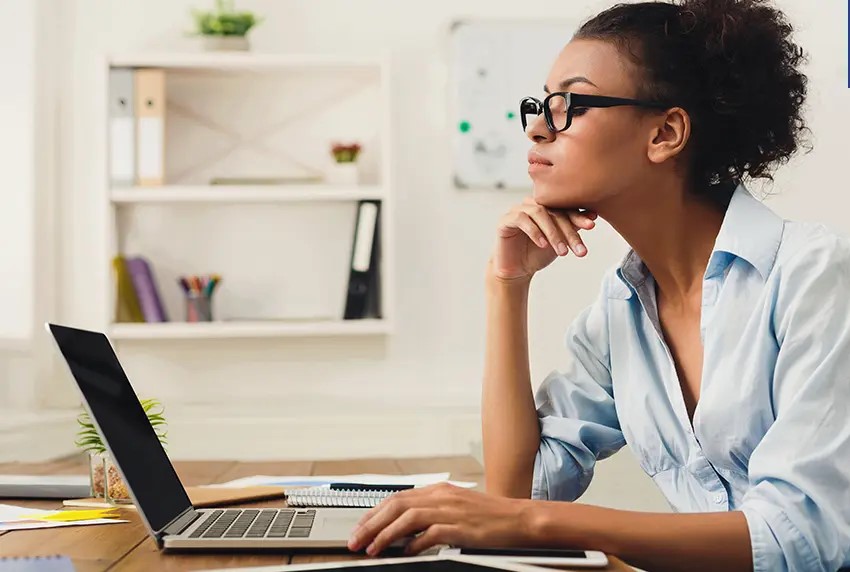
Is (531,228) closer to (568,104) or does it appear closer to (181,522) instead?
(568,104)

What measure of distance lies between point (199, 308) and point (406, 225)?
631 millimetres

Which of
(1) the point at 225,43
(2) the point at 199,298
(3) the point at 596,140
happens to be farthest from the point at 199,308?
(3) the point at 596,140

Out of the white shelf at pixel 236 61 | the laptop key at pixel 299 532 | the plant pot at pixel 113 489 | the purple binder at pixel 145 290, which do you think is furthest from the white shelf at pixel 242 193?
the laptop key at pixel 299 532

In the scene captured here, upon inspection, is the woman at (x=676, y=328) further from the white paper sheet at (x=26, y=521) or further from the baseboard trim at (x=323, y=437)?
the baseboard trim at (x=323, y=437)

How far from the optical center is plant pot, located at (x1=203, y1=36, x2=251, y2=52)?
2818mm

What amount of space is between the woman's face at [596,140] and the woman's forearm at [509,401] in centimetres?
21

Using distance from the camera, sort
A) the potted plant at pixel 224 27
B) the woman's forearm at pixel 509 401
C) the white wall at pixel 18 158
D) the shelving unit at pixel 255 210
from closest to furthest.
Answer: the woman's forearm at pixel 509 401 < the white wall at pixel 18 158 < the potted plant at pixel 224 27 < the shelving unit at pixel 255 210

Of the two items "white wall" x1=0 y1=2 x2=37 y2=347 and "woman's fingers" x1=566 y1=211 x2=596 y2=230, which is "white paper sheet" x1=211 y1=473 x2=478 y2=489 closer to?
"woman's fingers" x1=566 y1=211 x2=596 y2=230

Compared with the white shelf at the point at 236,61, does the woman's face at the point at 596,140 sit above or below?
below

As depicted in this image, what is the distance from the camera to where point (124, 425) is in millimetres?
1050

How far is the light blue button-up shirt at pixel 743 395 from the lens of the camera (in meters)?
0.98

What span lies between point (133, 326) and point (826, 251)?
207cm

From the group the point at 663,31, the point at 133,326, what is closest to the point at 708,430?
the point at 663,31

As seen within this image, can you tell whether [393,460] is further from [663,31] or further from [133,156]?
[133,156]
